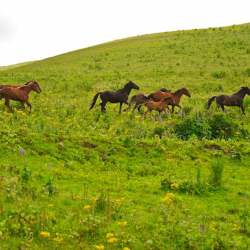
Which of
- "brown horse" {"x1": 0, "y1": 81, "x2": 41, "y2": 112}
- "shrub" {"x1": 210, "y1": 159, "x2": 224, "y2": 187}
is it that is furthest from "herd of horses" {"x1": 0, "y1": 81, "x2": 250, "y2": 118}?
A: "shrub" {"x1": 210, "y1": 159, "x2": 224, "y2": 187}

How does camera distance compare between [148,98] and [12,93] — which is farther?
[148,98]

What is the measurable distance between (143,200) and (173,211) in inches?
30.6

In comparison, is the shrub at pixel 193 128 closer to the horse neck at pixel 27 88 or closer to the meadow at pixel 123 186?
the meadow at pixel 123 186

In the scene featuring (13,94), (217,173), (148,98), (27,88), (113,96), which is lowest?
(217,173)

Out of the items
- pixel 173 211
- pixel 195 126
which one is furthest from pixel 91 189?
pixel 195 126

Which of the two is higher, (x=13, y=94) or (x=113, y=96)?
(x=13, y=94)

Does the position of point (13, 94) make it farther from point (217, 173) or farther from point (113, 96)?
point (217, 173)

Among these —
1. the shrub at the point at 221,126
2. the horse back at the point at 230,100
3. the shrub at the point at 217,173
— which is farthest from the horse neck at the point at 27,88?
the shrub at the point at 217,173

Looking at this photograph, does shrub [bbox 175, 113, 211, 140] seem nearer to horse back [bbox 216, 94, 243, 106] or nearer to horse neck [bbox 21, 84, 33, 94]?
horse back [bbox 216, 94, 243, 106]

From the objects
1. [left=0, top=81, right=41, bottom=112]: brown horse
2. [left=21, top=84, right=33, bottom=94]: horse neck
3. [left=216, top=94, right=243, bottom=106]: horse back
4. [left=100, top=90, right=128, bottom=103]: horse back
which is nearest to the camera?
[left=0, top=81, right=41, bottom=112]: brown horse

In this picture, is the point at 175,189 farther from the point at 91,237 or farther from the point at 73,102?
the point at 73,102

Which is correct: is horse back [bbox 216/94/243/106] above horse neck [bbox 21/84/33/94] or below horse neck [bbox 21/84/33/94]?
below

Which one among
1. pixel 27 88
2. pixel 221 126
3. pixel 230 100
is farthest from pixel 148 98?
pixel 27 88

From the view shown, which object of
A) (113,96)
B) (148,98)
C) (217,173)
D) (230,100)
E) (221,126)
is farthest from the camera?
(148,98)
